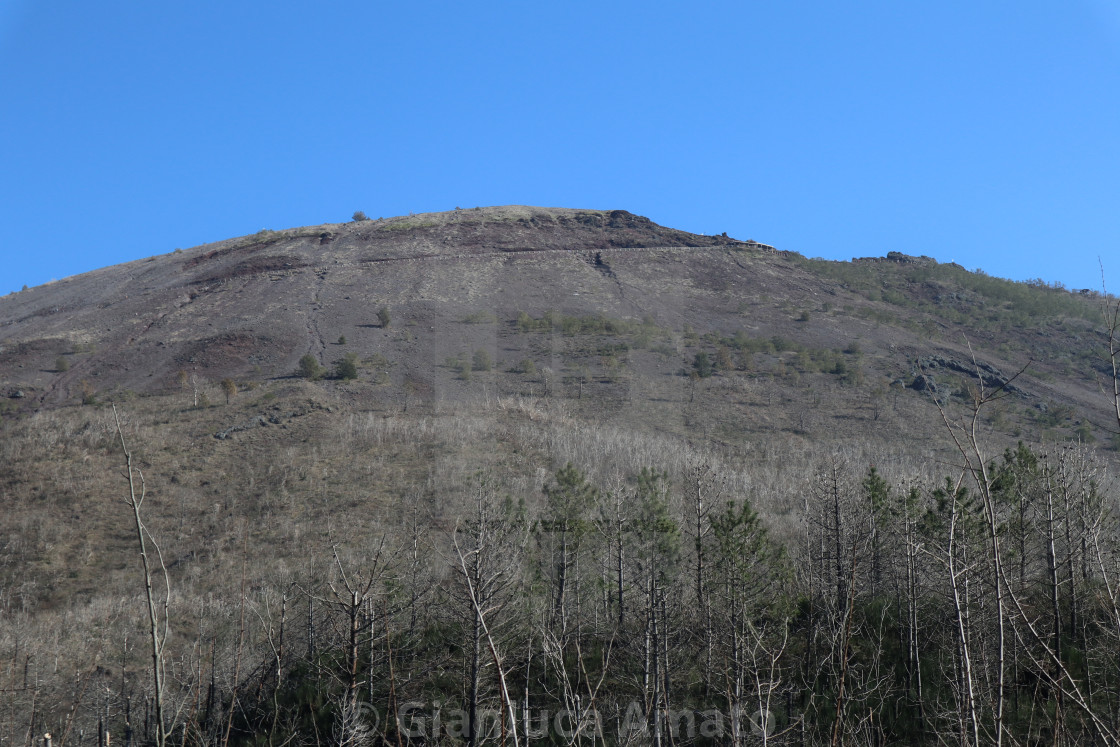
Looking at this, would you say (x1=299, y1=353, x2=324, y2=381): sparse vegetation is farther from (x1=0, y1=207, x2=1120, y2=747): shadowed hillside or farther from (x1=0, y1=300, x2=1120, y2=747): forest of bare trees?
(x1=0, y1=300, x2=1120, y2=747): forest of bare trees

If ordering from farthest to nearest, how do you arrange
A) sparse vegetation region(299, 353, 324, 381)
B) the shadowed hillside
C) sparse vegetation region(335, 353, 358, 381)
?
1. sparse vegetation region(335, 353, 358, 381)
2. sparse vegetation region(299, 353, 324, 381)
3. the shadowed hillside

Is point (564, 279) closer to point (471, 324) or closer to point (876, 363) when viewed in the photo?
point (471, 324)

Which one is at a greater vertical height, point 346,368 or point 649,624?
point 346,368

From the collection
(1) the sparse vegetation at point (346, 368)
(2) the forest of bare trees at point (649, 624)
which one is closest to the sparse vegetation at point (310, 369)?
(1) the sparse vegetation at point (346, 368)

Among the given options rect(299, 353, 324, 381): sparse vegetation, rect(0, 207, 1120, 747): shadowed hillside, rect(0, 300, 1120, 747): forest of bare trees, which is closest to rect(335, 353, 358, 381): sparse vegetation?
rect(0, 207, 1120, 747): shadowed hillside

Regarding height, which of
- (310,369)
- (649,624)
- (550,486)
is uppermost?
(310,369)

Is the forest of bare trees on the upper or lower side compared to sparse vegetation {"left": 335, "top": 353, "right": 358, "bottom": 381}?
lower

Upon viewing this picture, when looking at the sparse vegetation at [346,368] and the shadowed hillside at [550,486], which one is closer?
the shadowed hillside at [550,486]

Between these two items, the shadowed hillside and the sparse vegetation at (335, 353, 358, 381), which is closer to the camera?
the shadowed hillside

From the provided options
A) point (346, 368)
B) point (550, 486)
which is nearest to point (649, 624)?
point (550, 486)

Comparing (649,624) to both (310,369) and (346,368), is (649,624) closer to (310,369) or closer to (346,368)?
(346,368)

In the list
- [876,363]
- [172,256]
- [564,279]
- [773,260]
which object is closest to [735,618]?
[876,363]

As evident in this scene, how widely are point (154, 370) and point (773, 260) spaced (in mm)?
60334

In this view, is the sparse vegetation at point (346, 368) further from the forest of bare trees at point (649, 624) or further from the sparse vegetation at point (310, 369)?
the forest of bare trees at point (649, 624)
